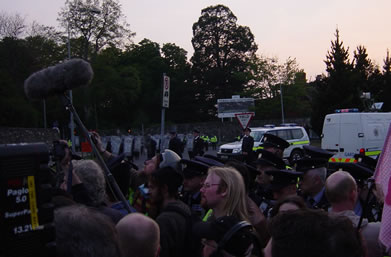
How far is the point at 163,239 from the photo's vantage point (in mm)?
3135

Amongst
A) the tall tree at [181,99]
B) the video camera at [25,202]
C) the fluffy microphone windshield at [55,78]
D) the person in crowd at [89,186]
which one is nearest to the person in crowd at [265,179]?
the person in crowd at [89,186]

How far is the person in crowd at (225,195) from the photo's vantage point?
11.8ft

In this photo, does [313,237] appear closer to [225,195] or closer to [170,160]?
[225,195]

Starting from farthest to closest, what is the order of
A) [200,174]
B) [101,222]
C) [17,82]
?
[17,82] < [200,174] < [101,222]

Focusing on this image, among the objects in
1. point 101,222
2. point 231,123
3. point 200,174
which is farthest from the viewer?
point 231,123

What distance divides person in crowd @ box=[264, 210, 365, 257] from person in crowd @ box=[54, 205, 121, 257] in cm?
72

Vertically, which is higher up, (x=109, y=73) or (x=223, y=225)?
(x=109, y=73)

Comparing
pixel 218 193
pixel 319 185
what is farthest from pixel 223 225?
pixel 319 185

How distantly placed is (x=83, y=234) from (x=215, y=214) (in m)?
1.90

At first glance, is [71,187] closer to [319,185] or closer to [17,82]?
[319,185]

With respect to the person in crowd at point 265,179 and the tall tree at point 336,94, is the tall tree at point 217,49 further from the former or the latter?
the person in crowd at point 265,179

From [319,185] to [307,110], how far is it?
53967 millimetres

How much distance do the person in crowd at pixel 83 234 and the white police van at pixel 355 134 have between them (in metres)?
16.4

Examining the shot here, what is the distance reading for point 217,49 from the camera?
70000 millimetres
